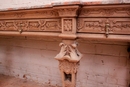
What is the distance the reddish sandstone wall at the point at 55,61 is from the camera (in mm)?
1409

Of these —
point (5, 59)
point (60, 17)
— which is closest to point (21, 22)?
point (60, 17)

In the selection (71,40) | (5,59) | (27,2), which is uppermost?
(27,2)

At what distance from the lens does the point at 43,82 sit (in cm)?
192

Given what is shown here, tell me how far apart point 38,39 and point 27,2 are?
689mm

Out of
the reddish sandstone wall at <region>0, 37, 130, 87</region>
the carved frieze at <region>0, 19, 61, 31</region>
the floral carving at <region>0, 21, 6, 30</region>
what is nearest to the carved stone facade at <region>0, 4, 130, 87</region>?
the carved frieze at <region>0, 19, 61, 31</region>

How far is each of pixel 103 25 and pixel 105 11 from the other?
0.34ft

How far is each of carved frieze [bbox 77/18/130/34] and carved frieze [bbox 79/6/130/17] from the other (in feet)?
0.10

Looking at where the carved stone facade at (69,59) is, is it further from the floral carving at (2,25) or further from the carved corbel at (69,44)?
the floral carving at (2,25)

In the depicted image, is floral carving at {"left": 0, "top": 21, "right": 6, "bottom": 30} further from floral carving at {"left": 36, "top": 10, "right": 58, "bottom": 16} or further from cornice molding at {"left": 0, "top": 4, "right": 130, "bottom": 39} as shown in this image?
floral carving at {"left": 36, "top": 10, "right": 58, "bottom": 16}

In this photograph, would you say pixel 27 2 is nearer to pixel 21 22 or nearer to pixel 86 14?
pixel 21 22

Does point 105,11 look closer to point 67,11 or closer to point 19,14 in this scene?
point 67,11

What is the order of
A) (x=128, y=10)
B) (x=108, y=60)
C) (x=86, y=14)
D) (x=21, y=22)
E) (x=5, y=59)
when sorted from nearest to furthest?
(x=128, y=10)
(x=86, y=14)
(x=21, y=22)
(x=108, y=60)
(x=5, y=59)

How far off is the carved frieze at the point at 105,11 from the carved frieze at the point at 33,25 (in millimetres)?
256

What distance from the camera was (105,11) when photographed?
0.86 metres
